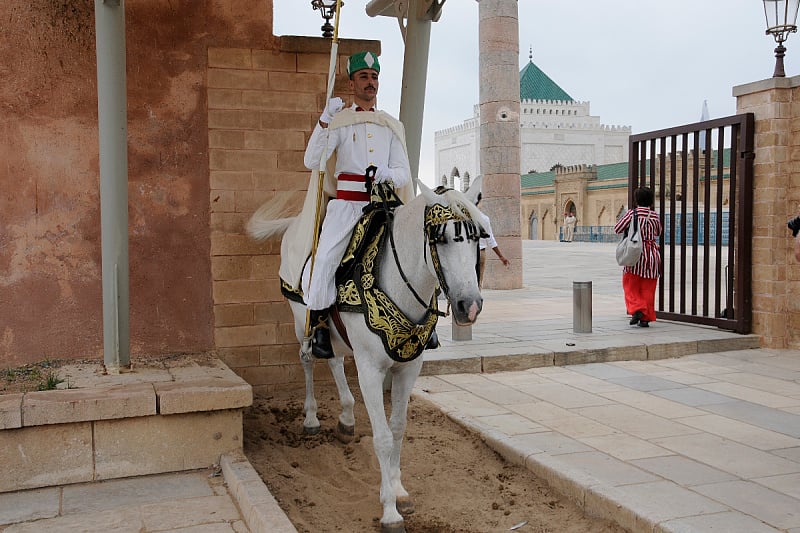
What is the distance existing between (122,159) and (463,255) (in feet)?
10.0

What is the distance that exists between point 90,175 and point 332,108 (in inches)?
102

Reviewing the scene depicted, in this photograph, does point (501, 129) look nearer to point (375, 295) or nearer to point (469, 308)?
point (375, 295)

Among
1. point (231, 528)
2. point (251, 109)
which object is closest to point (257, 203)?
point (251, 109)

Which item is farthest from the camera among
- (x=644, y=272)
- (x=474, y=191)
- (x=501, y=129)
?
(x=501, y=129)

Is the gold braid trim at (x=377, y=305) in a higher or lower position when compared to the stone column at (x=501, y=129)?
lower

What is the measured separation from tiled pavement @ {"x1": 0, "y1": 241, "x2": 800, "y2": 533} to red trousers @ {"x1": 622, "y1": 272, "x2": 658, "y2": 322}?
24 centimetres

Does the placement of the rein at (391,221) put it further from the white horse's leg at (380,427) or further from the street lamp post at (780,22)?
the street lamp post at (780,22)

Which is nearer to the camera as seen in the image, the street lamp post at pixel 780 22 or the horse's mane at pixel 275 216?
the horse's mane at pixel 275 216

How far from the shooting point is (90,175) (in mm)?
6039

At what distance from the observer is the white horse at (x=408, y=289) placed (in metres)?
3.34

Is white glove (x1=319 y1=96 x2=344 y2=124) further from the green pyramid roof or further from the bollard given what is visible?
the green pyramid roof

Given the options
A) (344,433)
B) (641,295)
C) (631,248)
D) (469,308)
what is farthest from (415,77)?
(641,295)

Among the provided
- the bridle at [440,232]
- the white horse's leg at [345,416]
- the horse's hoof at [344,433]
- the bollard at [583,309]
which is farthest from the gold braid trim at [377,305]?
the bollard at [583,309]

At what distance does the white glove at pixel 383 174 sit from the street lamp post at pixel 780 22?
21.2 feet
